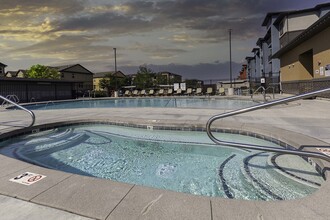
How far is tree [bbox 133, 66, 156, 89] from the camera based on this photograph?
109 ft

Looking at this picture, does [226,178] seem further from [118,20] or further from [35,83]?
[35,83]

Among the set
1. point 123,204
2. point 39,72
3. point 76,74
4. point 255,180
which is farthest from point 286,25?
point 76,74

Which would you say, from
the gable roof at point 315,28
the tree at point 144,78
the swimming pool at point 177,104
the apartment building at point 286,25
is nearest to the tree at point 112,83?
the tree at point 144,78

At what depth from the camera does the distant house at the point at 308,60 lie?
12195mm

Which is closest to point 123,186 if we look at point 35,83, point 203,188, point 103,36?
point 203,188

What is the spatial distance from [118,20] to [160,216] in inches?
751

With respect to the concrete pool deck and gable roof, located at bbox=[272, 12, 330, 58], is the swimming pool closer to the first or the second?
gable roof, located at bbox=[272, 12, 330, 58]

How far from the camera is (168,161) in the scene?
4.65m

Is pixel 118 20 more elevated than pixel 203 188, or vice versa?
pixel 118 20

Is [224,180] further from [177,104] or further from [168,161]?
[177,104]

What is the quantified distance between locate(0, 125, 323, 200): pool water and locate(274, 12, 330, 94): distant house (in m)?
9.54

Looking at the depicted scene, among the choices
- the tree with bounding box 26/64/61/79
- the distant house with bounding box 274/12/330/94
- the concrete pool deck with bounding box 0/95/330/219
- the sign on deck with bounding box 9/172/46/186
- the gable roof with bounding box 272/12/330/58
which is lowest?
the concrete pool deck with bounding box 0/95/330/219

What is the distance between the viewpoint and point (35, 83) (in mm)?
24594

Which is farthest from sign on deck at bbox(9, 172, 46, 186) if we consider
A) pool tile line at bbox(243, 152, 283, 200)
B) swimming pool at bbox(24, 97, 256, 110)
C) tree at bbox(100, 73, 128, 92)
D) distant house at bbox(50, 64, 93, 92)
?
distant house at bbox(50, 64, 93, 92)
